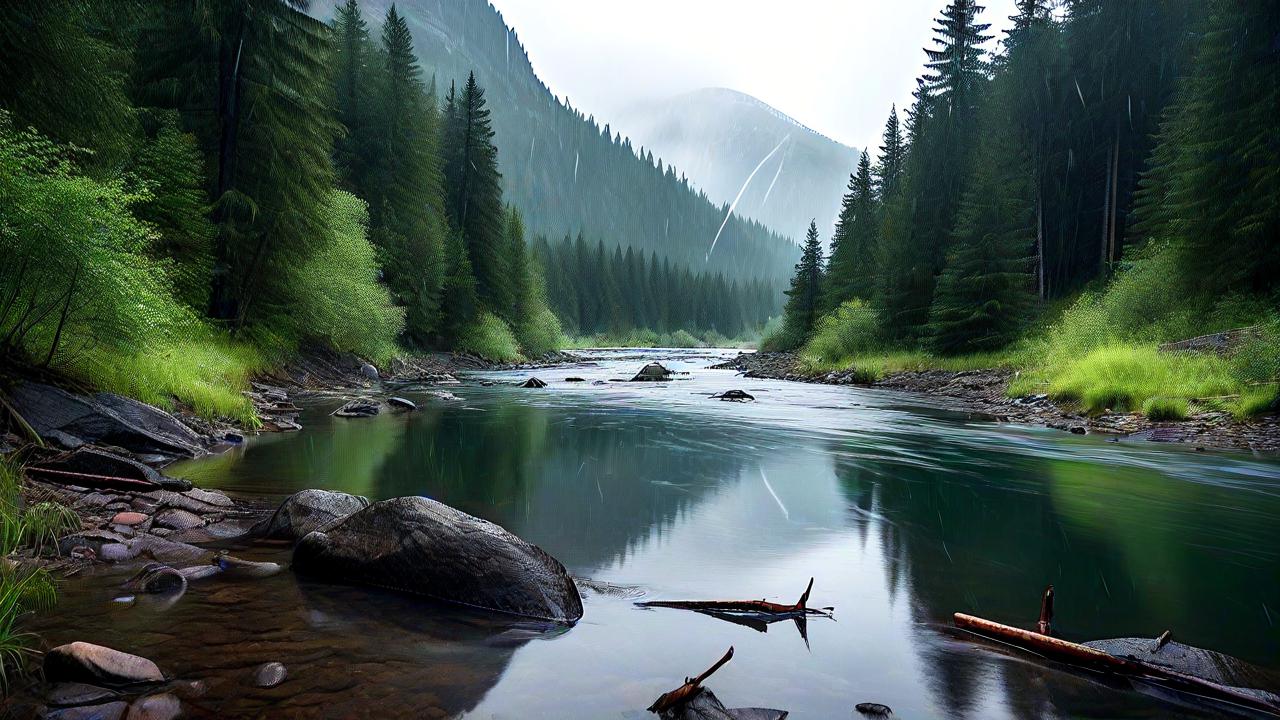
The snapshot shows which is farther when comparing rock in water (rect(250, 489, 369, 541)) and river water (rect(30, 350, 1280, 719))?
rock in water (rect(250, 489, 369, 541))

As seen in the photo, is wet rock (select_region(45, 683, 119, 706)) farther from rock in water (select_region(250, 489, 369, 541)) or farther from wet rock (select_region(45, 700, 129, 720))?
rock in water (select_region(250, 489, 369, 541))

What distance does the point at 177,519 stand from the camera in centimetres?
614

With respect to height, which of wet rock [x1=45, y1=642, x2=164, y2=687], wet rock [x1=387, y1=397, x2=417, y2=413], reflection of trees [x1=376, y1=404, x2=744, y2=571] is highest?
wet rock [x1=387, y1=397, x2=417, y2=413]

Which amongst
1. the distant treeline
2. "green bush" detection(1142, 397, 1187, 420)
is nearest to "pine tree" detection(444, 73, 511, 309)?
the distant treeline

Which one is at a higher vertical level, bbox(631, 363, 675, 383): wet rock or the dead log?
bbox(631, 363, 675, 383): wet rock

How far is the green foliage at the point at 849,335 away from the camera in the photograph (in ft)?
117

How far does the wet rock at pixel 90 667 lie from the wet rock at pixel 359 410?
42.9 ft

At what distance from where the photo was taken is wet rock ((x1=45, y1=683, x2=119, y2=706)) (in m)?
2.98

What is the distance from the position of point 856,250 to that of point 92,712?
48.8 m

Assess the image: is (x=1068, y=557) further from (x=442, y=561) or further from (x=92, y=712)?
(x=92, y=712)

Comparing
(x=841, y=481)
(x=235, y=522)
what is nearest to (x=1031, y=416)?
Result: (x=841, y=481)

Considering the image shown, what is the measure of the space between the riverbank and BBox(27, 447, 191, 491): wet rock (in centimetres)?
1758

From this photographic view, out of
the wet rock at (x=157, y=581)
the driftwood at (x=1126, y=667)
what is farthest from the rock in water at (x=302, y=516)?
the driftwood at (x=1126, y=667)

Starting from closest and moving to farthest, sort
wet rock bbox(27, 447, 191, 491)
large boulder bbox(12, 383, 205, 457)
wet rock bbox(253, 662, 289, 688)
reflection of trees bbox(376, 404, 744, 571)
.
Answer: wet rock bbox(253, 662, 289, 688)
wet rock bbox(27, 447, 191, 491)
reflection of trees bbox(376, 404, 744, 571)
large boulder bbox(12, 383, 205, 457)
